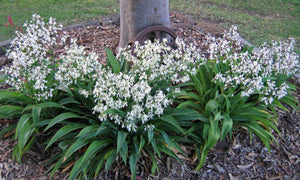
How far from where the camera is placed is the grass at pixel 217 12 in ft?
21.9

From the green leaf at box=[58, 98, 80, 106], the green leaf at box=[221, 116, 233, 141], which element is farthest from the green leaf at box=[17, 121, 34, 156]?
the green leaf at box=[221, 116, 233, 141]

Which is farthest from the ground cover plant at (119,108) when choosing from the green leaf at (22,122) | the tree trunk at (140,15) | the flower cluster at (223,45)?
the tree trunk at (140,15)

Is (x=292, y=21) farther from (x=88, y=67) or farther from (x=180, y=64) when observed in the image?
(x=88, y=67)

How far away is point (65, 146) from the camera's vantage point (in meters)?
2.95

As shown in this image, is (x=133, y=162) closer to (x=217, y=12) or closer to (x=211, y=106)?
(x=211, y=106)

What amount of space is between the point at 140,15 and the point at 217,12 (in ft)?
13.3

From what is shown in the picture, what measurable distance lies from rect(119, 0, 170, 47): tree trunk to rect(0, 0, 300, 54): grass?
235 centimetres

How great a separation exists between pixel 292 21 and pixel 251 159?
5738 millimetres

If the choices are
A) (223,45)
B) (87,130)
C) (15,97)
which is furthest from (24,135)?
(223,45)

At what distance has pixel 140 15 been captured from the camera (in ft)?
14.3

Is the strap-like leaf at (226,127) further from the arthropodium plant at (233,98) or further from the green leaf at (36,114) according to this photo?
the green leaf at (36,114)

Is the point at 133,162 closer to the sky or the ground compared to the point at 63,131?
closer to the ground

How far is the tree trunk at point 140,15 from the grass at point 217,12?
7.71 ft

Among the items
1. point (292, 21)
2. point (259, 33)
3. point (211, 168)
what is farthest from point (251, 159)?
point (292, 21)
